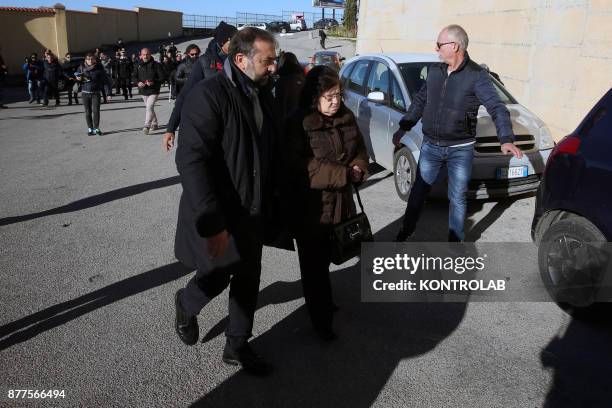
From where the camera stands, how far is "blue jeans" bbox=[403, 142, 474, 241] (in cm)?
458

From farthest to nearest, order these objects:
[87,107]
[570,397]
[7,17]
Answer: [7,17]
[87,107]
[570,397]

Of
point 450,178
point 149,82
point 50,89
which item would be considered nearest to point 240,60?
point 450,178

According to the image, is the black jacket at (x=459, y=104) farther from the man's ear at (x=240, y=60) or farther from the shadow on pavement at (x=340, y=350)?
the man's ear at (x=240, y=60)

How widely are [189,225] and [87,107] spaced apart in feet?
33.1

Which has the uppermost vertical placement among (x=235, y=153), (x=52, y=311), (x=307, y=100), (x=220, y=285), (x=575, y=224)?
(x=307, y=100)

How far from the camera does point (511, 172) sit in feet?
20.0

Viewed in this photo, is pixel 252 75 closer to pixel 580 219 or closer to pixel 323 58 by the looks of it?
pixel 580 219

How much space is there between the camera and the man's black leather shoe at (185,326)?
3.38 m

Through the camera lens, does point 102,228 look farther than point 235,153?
Yes

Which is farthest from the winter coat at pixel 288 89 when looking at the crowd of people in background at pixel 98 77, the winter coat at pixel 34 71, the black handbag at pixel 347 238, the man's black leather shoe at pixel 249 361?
the winter coat at pixel 34 71

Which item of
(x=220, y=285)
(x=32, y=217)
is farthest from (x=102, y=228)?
(x=220, y=285)

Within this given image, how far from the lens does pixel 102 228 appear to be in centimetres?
577

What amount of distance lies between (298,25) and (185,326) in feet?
224

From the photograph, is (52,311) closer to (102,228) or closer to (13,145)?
(102,228)
